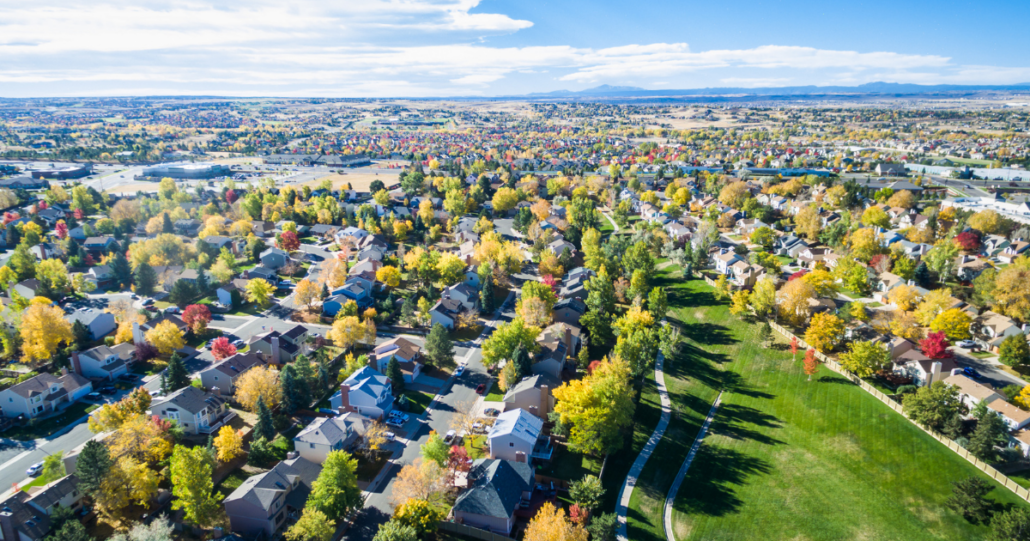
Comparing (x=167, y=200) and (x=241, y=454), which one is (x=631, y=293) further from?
(x=167, y=200)

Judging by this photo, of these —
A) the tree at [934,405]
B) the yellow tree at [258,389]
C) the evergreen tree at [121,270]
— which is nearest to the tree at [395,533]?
the yellow tree at [258,389]

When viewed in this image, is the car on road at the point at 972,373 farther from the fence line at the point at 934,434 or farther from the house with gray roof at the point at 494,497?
the house with gray roof at the point at 494,497

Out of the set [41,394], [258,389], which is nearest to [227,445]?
[258,389]

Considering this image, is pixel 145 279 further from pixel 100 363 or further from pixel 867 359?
pixel 867 359

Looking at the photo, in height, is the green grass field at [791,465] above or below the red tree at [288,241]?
below

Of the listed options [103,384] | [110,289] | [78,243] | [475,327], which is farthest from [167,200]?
[475,327]

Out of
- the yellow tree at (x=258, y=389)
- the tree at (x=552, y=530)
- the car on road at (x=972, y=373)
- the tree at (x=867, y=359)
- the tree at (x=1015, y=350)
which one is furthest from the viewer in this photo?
the tree at (x=867, y=359)
